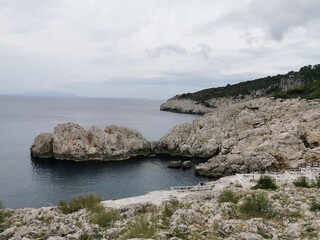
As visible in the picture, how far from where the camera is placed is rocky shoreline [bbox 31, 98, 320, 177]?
57688mm

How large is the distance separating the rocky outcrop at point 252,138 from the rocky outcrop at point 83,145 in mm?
7426

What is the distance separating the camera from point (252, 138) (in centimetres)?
6488

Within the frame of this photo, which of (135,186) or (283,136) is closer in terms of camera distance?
(135,186)

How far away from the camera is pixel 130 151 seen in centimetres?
7794

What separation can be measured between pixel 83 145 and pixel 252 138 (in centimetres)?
3479

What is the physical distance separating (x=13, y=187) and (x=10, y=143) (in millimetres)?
42575

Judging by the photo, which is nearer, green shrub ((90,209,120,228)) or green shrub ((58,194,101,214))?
green shrub ((90,209,120,228))

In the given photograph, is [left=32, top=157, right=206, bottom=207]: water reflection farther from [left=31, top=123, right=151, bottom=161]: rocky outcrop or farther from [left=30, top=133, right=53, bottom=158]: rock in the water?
[left=30, top=133, right=53, bottom=158]: rock in the water

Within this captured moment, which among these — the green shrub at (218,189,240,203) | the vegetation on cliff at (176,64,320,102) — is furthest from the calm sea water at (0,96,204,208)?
the vegetation on cliff at (176,64,320,102)

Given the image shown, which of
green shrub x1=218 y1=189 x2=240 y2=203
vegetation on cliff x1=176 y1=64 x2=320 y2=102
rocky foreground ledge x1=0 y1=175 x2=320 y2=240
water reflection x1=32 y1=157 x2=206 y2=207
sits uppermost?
vegetation on cliff x1=176 y1=64 x2=320 y2=102

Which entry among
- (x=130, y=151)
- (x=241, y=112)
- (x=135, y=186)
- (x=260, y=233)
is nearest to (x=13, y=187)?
(x=135, y=186)

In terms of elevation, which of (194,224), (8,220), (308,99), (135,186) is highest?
(308,99)

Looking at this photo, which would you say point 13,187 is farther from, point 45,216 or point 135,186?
point 45,216

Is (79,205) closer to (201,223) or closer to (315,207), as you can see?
(201,223)
